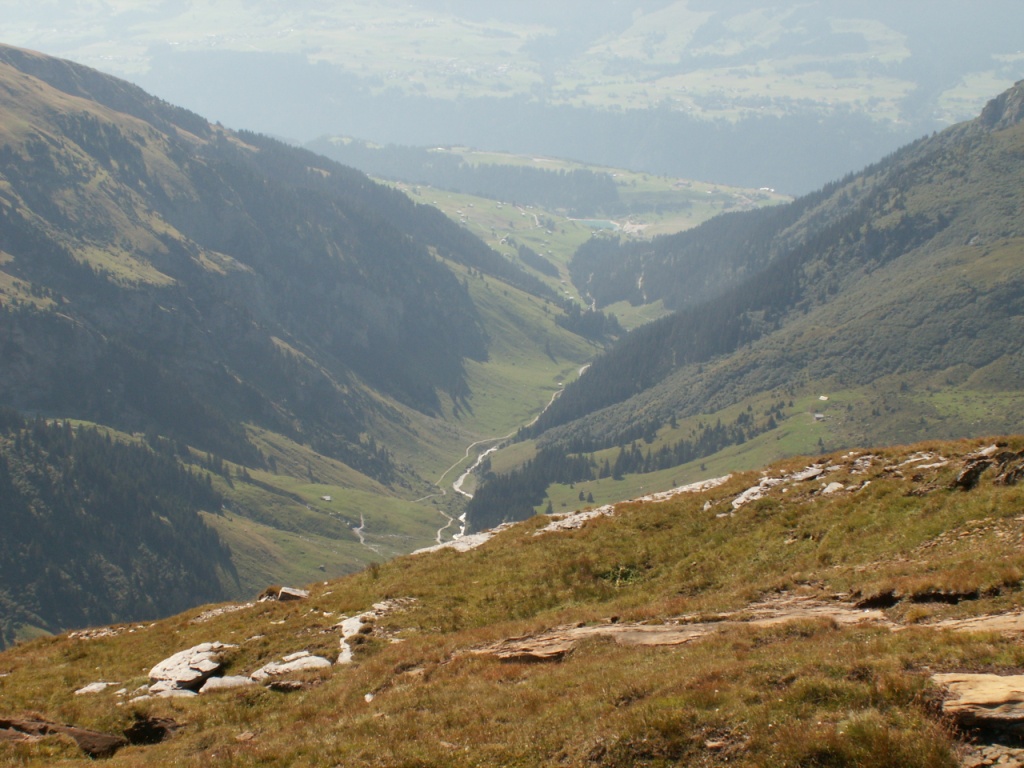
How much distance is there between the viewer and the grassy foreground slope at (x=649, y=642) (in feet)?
72.3

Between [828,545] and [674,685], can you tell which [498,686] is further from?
[828,545]

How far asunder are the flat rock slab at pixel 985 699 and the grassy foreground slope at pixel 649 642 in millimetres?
382

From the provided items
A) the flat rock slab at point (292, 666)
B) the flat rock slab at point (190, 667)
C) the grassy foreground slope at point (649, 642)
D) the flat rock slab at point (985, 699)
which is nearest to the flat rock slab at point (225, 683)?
the flat rock slab at point (292, 666)

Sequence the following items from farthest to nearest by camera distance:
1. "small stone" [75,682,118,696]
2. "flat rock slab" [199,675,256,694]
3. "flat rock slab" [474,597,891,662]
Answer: "small stone" [75,682,118,696] → "flat rock slab" [199,675,256,694] → "flat rock slab" [474,597,891,662]

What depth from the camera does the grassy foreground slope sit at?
22.0 metres

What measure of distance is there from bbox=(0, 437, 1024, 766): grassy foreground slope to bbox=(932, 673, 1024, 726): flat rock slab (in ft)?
1.25

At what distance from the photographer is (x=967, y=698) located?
19969 millimetres

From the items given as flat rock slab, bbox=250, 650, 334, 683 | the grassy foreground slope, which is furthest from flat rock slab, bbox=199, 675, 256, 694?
the grassy foreground slope

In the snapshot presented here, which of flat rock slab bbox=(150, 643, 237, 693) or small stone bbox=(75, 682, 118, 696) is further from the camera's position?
small stone bbox=(75, 682, 118, 696)

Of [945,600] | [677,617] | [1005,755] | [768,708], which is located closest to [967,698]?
[1005,755]

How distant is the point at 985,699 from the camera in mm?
19688

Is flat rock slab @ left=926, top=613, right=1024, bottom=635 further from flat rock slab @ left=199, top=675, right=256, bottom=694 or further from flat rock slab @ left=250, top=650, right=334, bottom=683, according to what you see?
flat rock slab @ left=199, top=675, right=256, bottom=694

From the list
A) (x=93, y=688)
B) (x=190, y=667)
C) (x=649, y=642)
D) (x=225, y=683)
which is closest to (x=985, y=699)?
(x=649, y=642)

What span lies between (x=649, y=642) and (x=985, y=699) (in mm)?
13424
